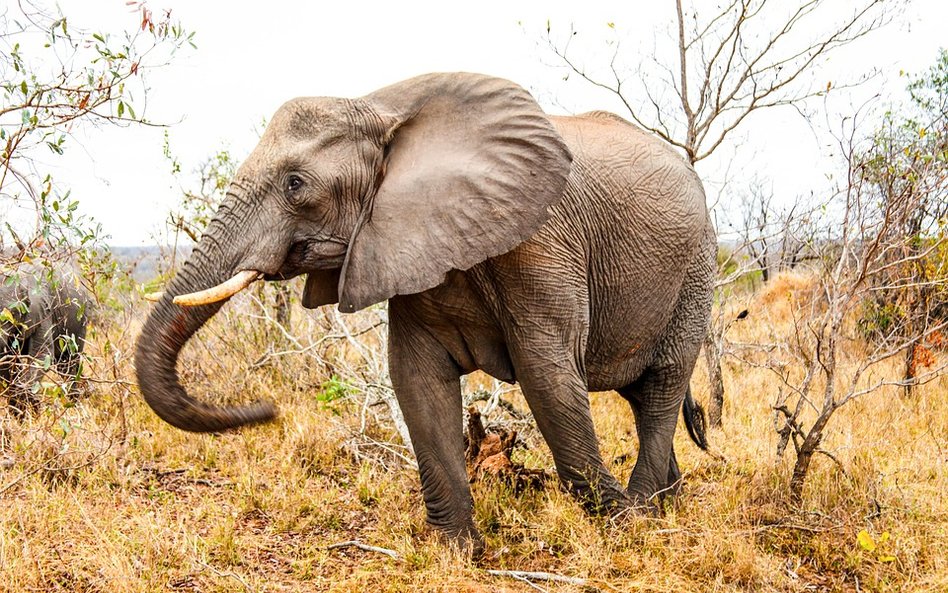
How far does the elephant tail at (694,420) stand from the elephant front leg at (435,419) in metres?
1.76

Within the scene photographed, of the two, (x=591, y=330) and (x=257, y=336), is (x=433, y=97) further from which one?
(x=257, y=336)

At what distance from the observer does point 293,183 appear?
11.8 ft

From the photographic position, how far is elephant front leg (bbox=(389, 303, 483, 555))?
14.0ft

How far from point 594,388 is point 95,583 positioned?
8.44ft

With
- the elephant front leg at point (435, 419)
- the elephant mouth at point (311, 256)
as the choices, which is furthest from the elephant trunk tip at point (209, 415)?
the elephant front leg at point (435, 419)

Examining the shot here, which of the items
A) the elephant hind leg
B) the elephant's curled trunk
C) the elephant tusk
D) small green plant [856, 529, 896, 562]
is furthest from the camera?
the elephant hind leg

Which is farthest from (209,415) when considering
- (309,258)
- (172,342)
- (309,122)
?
(309,122)

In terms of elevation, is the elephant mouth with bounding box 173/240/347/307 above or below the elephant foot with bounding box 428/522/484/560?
above

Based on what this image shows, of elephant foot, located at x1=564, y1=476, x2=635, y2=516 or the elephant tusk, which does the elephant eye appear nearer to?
the elephant tusk

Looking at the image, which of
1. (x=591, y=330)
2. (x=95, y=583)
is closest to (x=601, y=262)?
(x=591, y=330)

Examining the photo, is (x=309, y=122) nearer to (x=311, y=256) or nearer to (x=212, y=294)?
(x=311, y=256)

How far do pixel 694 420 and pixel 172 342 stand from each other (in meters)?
3.39

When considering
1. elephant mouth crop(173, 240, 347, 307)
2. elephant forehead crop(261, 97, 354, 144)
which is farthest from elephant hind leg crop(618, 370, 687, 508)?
elephant forehead crop(261, 97, 354, 144)

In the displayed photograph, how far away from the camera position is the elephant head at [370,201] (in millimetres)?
3549
